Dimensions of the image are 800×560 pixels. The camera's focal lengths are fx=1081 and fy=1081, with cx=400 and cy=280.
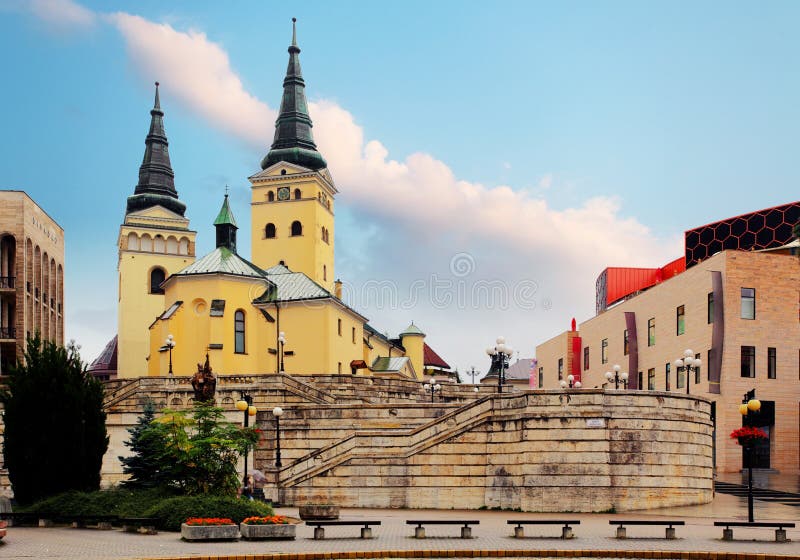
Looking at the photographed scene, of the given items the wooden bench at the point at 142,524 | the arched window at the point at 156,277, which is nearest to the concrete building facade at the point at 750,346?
the wooden bench at the point at 142,524

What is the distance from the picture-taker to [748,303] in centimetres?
5559

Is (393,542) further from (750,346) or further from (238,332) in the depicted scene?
(238,332)

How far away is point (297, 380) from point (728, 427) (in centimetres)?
2176

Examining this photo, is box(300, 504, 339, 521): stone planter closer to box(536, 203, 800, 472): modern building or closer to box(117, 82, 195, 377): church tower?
box(536, 203, 800, 472): modern building

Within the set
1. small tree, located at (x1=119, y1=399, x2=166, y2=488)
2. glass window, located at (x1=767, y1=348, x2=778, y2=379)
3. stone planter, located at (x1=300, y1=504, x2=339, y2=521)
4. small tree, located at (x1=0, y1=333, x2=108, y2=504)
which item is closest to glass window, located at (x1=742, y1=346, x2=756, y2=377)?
glass window, located at (x1=767, y1=348, x2=778, y2=379)

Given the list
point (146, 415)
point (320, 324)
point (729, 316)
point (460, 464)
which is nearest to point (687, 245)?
point (729, 316)

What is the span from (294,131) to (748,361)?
4970 centimetres

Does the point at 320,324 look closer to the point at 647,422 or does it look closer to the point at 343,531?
the point at 647,422

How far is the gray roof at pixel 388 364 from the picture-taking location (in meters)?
82.9

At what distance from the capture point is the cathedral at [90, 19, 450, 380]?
65.6m

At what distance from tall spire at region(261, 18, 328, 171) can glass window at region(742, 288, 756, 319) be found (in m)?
46.8

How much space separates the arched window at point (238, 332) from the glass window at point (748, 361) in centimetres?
2951

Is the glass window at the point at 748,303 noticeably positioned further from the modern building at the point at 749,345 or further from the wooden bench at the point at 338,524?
the wooden bench at the point at 338,524

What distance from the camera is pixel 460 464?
130 ft
